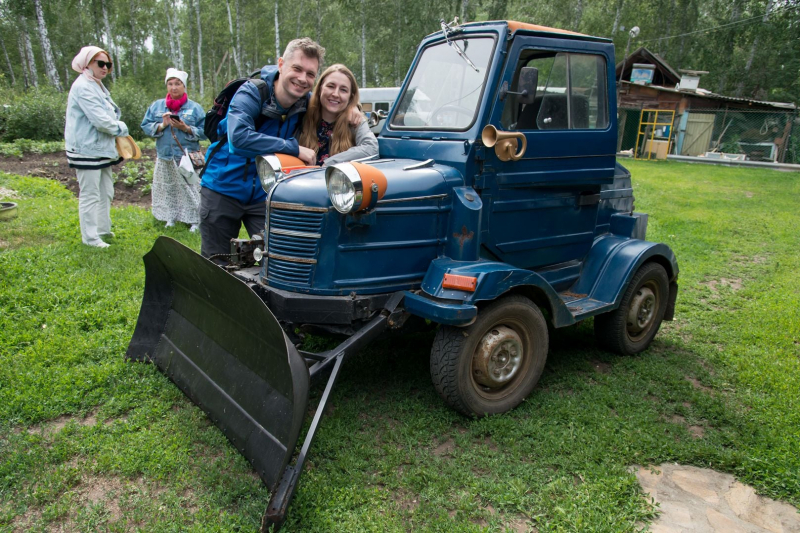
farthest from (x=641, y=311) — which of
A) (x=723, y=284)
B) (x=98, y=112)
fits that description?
(x=98, y=112)

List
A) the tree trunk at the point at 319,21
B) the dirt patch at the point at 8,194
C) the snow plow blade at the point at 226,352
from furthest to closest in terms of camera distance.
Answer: the tree trunk at the point at 319,21 → the dirt patch at the point at 8,194 → the snow plow blade at the point at 226,352

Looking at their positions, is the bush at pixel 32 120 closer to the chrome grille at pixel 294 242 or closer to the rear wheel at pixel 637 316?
the chrome grille at pixel 294 242

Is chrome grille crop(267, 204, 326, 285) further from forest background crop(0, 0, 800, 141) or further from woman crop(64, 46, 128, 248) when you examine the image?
forest background crop(0, 0, 800, 141)

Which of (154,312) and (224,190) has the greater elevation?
(224,190)

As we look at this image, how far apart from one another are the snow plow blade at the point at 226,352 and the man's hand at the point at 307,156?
Result: 105 cm

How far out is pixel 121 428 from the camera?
3.37m

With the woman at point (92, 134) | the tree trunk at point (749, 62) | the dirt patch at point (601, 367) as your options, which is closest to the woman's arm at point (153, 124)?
the woman at point (92, 134)

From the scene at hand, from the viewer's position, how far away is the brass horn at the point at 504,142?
3.53 meters

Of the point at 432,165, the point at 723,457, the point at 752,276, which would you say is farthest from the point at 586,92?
the point at 752,276

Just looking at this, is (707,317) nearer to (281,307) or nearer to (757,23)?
(281,307)

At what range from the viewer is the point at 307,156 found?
386cm

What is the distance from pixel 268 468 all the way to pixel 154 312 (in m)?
1.90

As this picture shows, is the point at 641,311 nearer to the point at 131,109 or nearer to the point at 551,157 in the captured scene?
the point at 551,157

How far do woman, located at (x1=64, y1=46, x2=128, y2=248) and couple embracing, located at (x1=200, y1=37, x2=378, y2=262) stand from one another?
3.13 meters
